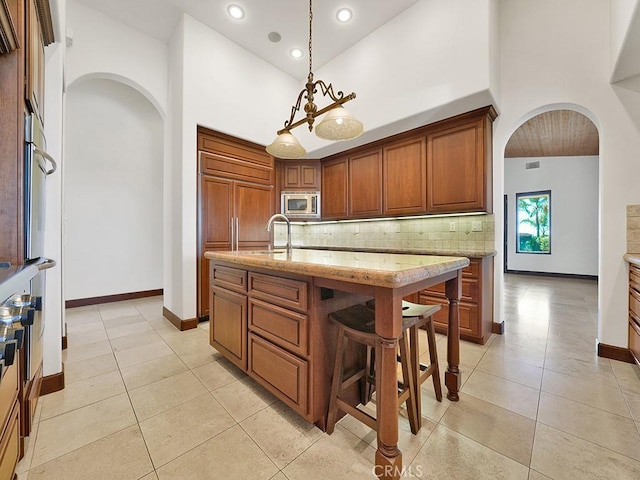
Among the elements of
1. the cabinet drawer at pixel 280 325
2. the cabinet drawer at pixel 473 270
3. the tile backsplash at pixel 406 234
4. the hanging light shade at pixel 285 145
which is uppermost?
the hanging light shade at pixel 285 145

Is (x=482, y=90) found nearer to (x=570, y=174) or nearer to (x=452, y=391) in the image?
(x=452, y=391)

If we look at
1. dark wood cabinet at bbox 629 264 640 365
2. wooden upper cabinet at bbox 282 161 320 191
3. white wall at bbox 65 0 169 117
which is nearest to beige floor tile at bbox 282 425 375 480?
dark wood cabinet at bbox 629 264 640 365

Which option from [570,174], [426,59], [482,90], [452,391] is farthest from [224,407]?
[570,174]

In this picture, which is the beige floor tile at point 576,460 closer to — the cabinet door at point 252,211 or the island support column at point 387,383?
the island support column at point 387,383

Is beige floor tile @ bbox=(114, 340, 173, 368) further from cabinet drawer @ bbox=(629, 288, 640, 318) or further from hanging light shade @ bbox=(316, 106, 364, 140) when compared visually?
cabinet drawer @ bbox=(629, 288, 640, 318)

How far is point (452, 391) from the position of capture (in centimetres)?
175

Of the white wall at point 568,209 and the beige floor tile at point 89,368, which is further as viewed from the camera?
the white wall at point 568,209

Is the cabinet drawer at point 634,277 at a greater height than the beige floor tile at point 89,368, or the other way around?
the cabinet drawer at point 634,277

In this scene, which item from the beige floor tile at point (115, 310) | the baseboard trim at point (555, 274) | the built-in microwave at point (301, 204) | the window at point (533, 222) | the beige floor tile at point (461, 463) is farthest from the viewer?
the window at point (533, 222)

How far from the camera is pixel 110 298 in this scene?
167 inches

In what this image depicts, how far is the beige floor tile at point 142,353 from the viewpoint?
2318 mm

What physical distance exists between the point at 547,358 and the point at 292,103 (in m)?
4.67

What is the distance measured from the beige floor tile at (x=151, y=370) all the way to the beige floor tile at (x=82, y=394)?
0.06 metres

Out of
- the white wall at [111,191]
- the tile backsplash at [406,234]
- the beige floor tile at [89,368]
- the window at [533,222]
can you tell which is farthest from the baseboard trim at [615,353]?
the white wall at [111,191]
